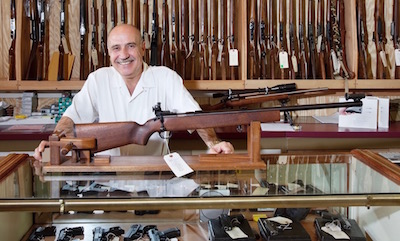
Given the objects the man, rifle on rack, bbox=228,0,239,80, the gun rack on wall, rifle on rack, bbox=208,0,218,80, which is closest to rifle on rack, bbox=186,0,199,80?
the gun rack on wall

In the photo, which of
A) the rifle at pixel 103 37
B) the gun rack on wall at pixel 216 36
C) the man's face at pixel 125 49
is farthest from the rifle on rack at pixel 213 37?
the man's face at pixel 125 49

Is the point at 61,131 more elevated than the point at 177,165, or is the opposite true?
the point at 61,131

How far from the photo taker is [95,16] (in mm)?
3883

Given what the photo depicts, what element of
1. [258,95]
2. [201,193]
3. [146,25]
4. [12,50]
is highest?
[146,25]

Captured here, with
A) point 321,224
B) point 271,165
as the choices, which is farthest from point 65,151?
point 321,224

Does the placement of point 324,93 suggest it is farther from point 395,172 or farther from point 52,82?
point 395,172

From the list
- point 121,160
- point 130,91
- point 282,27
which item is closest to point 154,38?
point 282,27

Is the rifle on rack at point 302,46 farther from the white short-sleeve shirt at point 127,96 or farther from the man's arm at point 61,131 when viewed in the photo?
the man's arm at point 61,131

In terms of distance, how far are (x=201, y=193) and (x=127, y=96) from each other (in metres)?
1.49

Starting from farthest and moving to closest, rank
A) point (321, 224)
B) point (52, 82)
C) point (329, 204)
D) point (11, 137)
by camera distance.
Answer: point (52, 82), point (11, 137), point (321, 224), point (329, 204)

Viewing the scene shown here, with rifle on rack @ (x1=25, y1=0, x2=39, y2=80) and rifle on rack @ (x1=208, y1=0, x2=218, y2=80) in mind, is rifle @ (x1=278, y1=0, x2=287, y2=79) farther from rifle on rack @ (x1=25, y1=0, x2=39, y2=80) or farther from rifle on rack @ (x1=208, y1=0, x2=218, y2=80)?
rifle on rack @ (x1=25, y1=0, x2=39, y2=80)

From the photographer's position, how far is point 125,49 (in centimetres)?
250

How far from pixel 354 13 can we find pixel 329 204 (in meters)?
3.02

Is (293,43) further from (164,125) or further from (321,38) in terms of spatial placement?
(164,125)
